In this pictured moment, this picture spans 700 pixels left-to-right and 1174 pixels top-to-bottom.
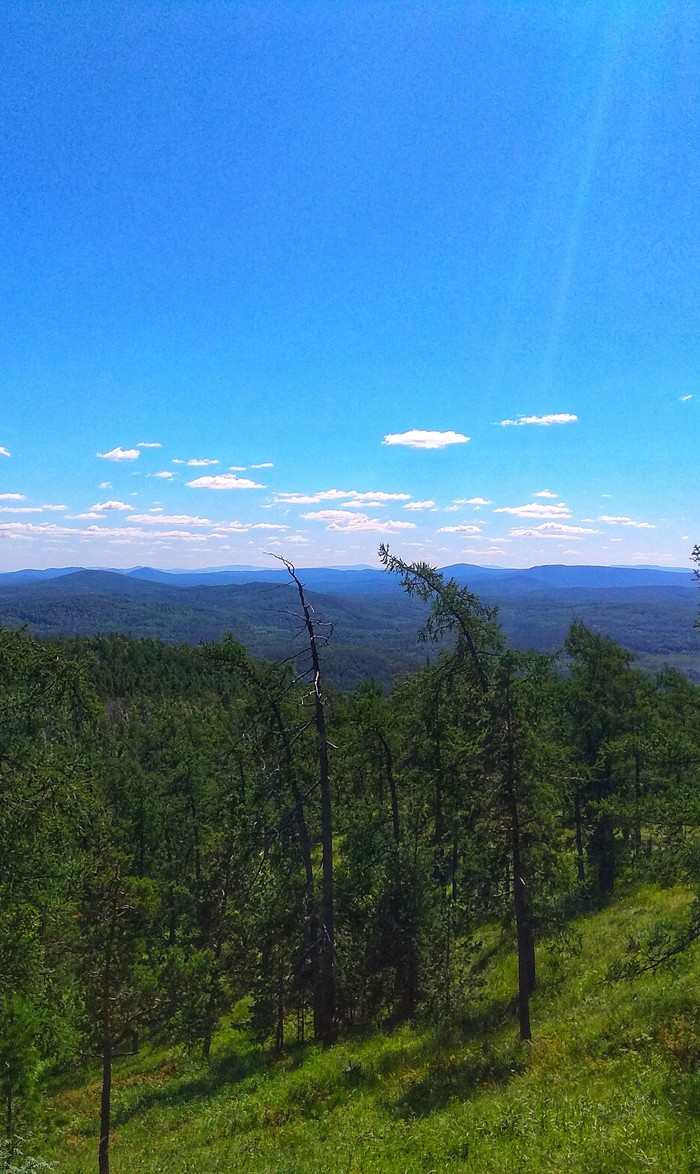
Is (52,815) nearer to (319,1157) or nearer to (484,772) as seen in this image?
(319,1157)

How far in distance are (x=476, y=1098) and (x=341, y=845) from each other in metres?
9.15

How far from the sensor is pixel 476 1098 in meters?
12.3

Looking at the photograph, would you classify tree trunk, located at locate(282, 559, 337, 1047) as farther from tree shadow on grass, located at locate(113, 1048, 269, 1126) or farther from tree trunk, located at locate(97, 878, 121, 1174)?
tree trunk, located at locate(97, 878, 121, 1174)

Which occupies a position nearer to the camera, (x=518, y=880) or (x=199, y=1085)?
(x=518, y=880)

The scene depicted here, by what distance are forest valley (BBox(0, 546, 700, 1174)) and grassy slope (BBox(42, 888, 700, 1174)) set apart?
1027 mm

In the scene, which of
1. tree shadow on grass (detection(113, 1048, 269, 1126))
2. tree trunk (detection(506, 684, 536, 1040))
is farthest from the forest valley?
tree shadow on grass (detection(113, 1048, 269, 1126))

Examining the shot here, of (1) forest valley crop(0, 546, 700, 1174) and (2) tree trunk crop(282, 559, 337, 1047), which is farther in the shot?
(2) tree trunk crop(282, 559, 337, 1047)

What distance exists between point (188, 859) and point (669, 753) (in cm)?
3612

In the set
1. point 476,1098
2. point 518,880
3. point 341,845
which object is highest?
point 518,880

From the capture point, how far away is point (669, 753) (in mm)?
13555

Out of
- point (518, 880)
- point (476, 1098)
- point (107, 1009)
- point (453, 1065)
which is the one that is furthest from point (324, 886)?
point (107, 1009)

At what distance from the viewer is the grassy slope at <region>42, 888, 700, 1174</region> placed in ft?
30.9

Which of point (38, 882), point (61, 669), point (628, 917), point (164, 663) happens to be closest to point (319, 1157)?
point (38, 882)

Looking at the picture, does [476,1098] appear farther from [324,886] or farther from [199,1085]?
[199,1085]
